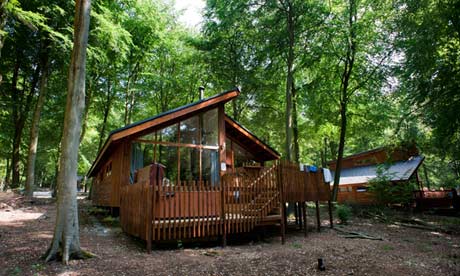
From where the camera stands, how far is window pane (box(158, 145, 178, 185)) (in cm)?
975

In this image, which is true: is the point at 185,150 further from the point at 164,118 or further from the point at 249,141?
the point at 249,141

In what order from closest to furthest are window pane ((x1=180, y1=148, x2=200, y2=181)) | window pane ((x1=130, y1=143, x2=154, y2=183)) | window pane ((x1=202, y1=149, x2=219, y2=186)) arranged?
window pane ((x1=130, y1=143, x2=154, y2=183))
window pane ((x1=180, y1=148, x2=200, y2=181))
window pane ((x1=202, y1=149, x2=219, y2=186))

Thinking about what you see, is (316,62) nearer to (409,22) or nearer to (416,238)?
(409,22)

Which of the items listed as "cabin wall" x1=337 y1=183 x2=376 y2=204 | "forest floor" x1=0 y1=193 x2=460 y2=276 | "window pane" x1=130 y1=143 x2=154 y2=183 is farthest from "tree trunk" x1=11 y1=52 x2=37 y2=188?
"cabin wall" x1=337 y1=183 x2=376 y2=204

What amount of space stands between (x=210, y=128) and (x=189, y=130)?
0.87 metres

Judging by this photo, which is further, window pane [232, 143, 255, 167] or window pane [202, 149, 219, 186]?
window pane [232, 143, 255, 167]

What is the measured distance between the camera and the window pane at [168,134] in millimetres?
9723

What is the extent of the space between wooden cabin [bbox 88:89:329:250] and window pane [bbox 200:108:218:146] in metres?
0.04

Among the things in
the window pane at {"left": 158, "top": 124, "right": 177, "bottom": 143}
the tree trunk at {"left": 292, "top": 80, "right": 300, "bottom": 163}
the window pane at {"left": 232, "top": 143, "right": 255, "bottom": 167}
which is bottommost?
the window pane at {"left": 232, "top": 143, "right": 255, "bottom": 167}

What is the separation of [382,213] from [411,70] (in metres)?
7.86

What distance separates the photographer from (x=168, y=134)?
9.88 meters

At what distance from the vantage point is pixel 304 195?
9602 millimetres

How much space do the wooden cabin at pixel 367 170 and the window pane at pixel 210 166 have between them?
40.3 ft

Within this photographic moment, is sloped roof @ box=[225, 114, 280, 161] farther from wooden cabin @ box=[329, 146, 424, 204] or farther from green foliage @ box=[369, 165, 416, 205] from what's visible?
wooden cabin @ box=[329, 146, 424, 204]
